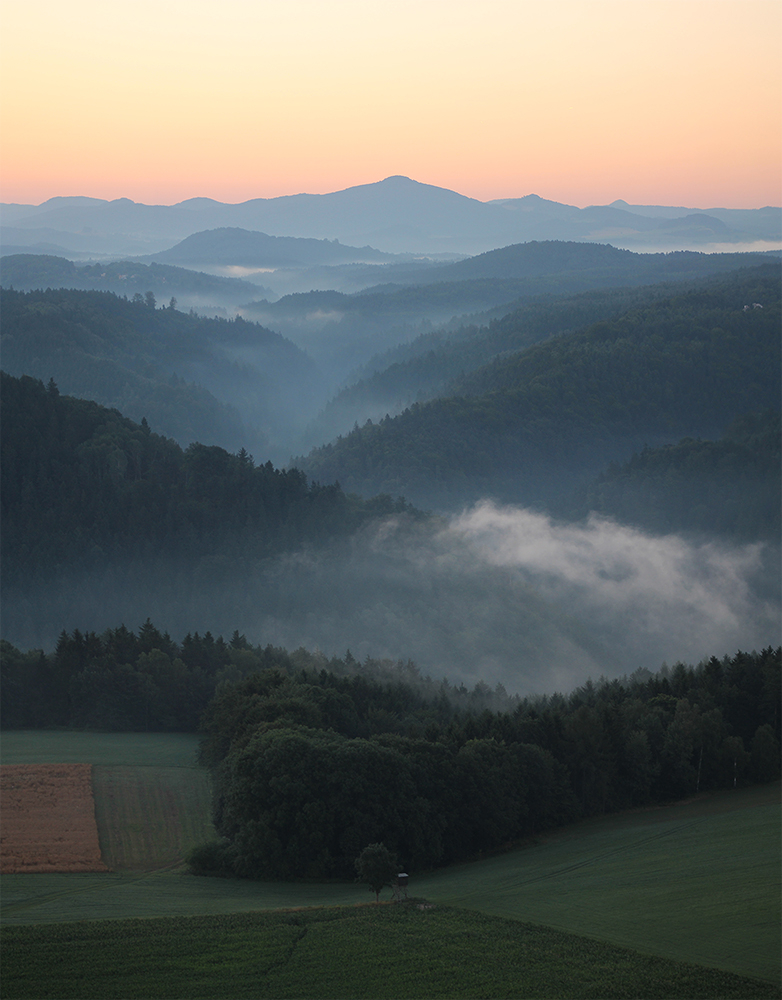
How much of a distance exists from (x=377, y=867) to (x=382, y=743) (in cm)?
1825

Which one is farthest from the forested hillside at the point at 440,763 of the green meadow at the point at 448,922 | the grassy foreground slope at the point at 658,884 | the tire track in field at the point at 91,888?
the grassy foreground slope at the point at 658,884

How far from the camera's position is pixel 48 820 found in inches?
2452

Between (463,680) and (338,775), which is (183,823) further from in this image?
(463,680)

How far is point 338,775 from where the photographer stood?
194ft

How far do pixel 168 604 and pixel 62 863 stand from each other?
136 metres

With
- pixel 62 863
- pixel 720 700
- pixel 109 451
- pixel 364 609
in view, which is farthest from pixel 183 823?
pixel 109 451

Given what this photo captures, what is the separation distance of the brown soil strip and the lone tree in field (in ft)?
57.3

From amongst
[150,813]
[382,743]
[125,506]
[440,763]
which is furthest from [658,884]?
[125,506]

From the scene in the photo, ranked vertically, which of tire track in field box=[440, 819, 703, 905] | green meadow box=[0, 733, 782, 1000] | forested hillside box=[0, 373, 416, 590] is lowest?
tire track in field box=[440, 819, 703, 905]

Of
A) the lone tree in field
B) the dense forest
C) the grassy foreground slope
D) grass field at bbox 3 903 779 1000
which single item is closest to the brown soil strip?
the dense forest

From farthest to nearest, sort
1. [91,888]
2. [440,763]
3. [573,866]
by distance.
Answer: [440,763] < [573,866] < [91,888]

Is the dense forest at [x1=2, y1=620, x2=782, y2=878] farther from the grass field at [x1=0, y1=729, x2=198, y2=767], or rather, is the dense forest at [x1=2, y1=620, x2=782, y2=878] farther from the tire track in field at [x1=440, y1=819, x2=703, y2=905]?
the tire track in field at [x1=440, y1=819, x2=703, y2=905]

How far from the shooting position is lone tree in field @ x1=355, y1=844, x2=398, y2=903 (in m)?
47.4

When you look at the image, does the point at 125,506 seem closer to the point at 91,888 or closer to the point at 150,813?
the point at 150,813
